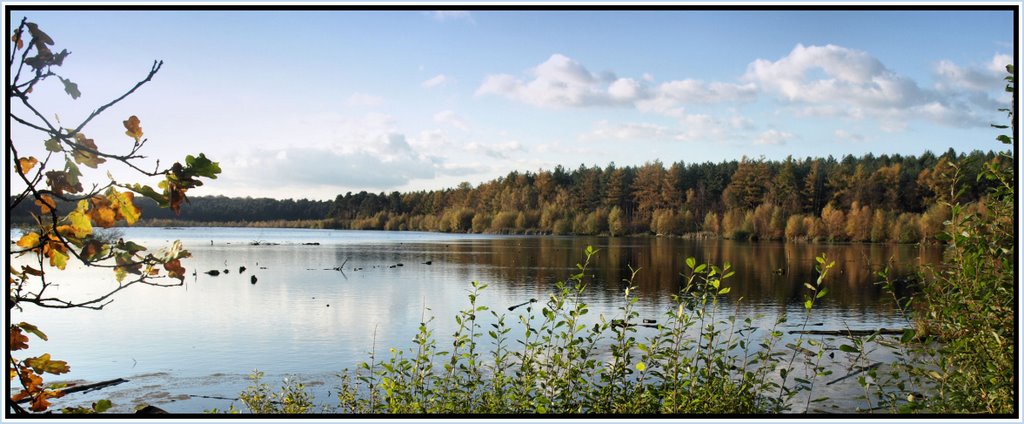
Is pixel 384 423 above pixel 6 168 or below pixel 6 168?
below

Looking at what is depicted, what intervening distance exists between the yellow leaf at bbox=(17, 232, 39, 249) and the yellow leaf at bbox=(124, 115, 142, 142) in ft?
1.31

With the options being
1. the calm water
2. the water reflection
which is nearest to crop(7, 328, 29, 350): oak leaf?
the calm water

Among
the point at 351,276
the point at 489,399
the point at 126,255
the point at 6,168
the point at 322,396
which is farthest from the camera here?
the point at 351,276

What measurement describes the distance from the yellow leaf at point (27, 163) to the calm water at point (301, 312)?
3.98 meters

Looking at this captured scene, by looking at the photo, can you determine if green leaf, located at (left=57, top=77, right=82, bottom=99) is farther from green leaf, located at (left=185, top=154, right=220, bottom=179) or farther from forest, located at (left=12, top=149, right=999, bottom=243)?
forest, located at (left=12, top=149, right=999, bottom=243)

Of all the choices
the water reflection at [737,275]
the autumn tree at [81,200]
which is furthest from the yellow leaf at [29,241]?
the water reflection at [737,275]

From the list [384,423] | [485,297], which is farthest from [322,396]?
[485,297]

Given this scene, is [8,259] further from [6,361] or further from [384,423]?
[384,423]

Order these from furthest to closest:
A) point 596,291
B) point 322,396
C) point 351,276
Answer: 1. point 351,276
2. point 596,291
3. point 322,396

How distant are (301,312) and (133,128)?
18589 mm

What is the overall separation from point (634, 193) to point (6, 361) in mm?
95959

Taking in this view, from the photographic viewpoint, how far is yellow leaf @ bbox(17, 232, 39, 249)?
2086mm

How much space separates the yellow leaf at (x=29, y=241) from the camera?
209 cm

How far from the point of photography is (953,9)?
3.66 metres
